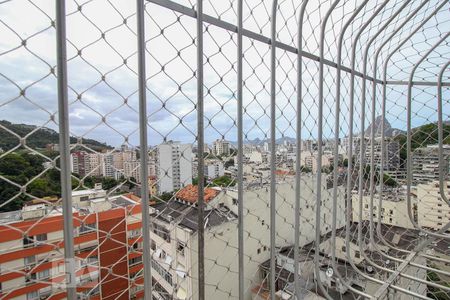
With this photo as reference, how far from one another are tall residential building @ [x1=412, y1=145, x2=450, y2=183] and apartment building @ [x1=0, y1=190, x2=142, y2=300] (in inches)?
59.8

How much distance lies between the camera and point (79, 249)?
0.42 metres

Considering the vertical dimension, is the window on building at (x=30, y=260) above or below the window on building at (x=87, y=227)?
below

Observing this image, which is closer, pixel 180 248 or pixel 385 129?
pixel 180 248

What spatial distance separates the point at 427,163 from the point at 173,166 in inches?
63.9

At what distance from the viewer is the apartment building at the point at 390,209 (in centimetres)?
126

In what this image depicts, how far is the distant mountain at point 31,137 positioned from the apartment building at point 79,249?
90mm

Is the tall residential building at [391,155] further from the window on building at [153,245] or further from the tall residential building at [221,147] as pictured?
the window on building at [153,245]

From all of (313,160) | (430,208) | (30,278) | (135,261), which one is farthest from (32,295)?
(430,208)

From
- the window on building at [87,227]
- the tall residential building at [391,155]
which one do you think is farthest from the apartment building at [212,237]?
the tall residential building at [391,155]

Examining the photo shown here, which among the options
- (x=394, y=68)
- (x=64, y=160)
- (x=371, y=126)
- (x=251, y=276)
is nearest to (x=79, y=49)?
(x=64, y=160)

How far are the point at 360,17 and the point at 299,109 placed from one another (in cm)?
50

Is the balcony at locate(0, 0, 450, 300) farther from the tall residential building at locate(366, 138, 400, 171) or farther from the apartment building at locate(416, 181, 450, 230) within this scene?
the apartment building at locate(416, 181, 450, 230)

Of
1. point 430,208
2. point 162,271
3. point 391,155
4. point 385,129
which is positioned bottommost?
point 430,208

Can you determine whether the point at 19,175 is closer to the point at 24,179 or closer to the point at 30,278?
the point at 24,179
